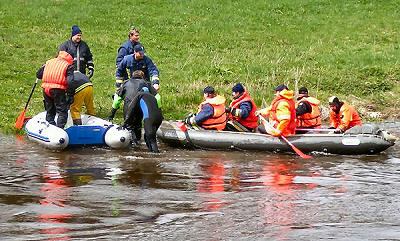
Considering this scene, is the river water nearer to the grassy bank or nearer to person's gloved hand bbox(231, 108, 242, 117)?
person's gloved hand bbox(231, 108, 242, 117)

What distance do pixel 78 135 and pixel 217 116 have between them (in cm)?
241

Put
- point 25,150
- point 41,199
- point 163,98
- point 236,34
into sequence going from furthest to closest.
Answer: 1. point 236,34
2. point 163,98
3. point 25,150
4. point 41,199

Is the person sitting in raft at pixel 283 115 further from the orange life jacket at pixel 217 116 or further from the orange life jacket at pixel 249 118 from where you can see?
the orange life jacket at pixel 217 116

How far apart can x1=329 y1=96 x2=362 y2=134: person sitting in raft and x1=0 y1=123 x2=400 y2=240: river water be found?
97 cm

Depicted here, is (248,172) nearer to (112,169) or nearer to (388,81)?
(112,169)

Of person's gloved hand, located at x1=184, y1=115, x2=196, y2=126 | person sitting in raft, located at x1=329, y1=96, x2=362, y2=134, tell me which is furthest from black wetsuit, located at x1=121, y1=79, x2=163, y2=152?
person sitting in raft, located at x1=329, y1=96, x2=362, y2=134

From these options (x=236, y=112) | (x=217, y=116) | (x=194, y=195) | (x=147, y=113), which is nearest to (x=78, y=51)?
(x=147, y=113)

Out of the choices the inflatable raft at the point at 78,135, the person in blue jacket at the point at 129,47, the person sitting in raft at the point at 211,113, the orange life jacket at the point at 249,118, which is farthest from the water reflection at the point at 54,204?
the person in blue jacket at the point at 129,47

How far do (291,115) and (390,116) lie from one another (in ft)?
18.5

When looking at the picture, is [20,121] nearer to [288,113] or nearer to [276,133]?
[276,133]

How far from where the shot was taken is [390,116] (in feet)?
62.7

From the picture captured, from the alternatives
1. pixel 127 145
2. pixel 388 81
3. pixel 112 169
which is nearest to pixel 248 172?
pixel 112 169

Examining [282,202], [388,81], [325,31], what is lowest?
[282,202]

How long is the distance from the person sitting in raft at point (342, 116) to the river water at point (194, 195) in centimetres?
97
